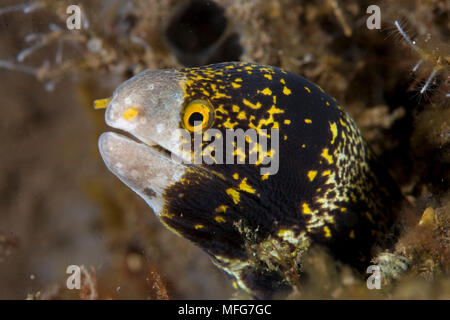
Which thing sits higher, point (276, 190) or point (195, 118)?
point (195, 118)

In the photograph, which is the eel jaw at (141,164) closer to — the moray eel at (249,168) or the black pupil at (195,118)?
the moray eel at (249,168)

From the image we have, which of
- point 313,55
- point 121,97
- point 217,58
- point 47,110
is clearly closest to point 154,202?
point 121,97

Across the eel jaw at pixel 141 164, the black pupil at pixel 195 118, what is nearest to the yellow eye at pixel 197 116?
the black pupil at pixel 195 118

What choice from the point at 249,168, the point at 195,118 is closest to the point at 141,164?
the point at 195,118

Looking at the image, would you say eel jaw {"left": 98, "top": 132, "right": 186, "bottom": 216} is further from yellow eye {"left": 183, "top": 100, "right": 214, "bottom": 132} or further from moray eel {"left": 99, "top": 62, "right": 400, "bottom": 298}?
yellow eye {"left": 183, "top": 100, "right": 214, "bottom": 132}

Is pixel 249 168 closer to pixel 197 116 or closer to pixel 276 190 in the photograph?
pixel 276 190
